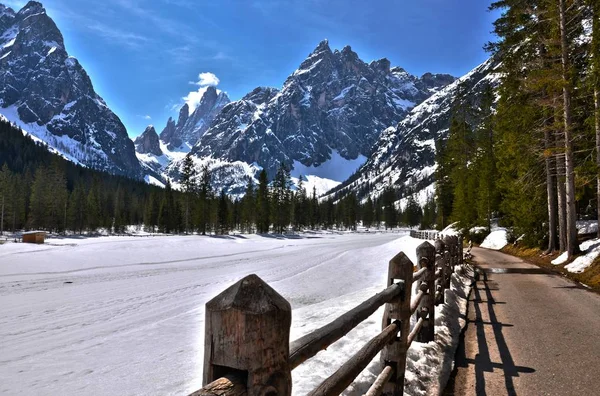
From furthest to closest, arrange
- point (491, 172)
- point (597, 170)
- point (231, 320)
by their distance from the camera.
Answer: point (491, 172)
point (597, 170)
point (231, 320)

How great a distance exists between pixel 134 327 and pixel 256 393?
33.5ft

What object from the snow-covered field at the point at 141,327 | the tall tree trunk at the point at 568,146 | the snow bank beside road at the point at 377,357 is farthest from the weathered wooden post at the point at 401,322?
the tall tree trunk at the point at 568,146

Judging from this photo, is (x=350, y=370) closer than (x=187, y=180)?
Yes

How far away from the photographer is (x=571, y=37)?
18.8m

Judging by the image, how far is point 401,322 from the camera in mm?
4754

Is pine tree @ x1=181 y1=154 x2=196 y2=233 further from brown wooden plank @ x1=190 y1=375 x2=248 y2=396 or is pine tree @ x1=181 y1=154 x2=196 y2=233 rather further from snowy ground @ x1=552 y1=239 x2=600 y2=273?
brown wooden plank @ x1=190 y1=375 x2=248 y2=396

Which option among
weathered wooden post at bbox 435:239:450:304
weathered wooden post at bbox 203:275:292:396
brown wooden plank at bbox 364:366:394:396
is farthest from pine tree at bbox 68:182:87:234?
weathered wooden post at bbox 203:275:292:396

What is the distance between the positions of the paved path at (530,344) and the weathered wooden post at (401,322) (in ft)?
3.22

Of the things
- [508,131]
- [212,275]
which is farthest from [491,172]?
[212,275]

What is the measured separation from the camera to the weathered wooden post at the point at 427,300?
6719mm

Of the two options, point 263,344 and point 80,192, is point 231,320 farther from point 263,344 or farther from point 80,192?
point 80,192

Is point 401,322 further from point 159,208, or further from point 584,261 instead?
point 159,208

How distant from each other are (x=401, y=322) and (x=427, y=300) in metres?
2.35

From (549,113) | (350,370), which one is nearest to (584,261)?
(549,113)
